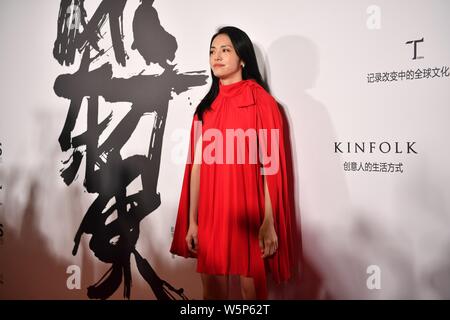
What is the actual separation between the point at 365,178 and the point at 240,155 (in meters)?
0.60

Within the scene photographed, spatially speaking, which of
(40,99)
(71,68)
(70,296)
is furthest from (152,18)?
(70,296)

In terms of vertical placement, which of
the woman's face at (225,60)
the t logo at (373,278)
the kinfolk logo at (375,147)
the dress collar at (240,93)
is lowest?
the t logo at (373,278)

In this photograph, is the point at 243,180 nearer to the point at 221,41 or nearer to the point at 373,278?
the point at 221,41

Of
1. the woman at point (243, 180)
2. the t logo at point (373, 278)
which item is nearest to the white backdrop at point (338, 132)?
the t logo at point (373, 278)

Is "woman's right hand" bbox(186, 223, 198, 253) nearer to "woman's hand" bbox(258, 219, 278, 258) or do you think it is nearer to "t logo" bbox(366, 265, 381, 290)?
"woman's hand" bbox(258, 219, 278, 258)

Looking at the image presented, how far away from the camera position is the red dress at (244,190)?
4.92 feet

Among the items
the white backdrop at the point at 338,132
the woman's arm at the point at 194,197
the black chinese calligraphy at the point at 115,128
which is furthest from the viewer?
the black chinese calligraphy at the point at 115,128

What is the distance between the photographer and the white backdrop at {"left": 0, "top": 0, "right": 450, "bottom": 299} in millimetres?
1486

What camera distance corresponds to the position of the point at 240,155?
1542mm

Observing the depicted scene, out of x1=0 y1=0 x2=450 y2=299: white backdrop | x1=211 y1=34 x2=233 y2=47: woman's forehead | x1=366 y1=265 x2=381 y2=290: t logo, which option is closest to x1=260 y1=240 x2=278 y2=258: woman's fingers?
x1=0 y1=0 x2=450 y2=299: white backdrop

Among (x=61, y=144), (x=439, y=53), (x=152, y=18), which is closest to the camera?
(x=439, y=53)

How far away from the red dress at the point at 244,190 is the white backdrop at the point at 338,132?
6.0 inches

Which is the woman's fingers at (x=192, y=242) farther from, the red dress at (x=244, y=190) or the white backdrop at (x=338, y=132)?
the white backdrop at (x=338, y=132)

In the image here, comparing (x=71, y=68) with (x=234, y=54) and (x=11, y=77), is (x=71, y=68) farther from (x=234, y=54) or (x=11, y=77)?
(x=234, y=54)
